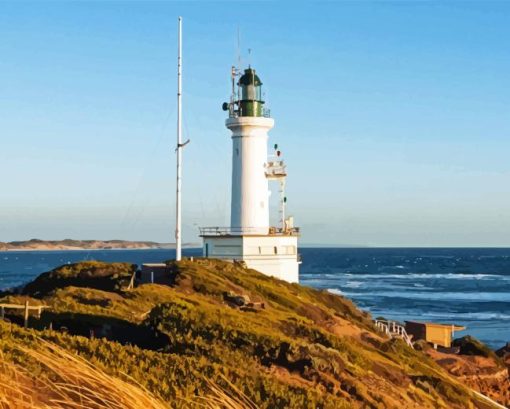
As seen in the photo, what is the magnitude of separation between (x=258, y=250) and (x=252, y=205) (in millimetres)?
2253

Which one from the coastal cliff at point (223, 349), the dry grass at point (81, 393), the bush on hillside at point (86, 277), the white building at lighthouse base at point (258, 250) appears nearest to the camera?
the dry grass at point (81, 393)

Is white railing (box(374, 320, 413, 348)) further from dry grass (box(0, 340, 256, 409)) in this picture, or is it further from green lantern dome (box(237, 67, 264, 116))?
dry grass (box(0, 340, 256, 409))

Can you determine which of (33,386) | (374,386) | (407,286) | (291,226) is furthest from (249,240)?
(407,286)

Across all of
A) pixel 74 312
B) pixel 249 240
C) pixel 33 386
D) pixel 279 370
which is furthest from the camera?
pixel 249 240

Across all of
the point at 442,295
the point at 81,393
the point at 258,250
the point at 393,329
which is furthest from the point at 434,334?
the point at 442,295

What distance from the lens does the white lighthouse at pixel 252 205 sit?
3650 cm

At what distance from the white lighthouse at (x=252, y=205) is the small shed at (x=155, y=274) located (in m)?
9.50

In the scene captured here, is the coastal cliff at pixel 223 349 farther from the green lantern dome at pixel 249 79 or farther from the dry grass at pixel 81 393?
the green lantern dome at pixel 249 79

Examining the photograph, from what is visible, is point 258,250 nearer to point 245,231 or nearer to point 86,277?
point 245,231

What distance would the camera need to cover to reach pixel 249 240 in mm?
36375

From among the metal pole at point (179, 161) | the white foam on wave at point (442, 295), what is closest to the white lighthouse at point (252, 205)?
the metal pole at point (179, 161)

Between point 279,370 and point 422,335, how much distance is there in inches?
873

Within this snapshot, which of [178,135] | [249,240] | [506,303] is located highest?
[178,135]

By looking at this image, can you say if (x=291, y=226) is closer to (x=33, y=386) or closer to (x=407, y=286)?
(x=33, y=386)
